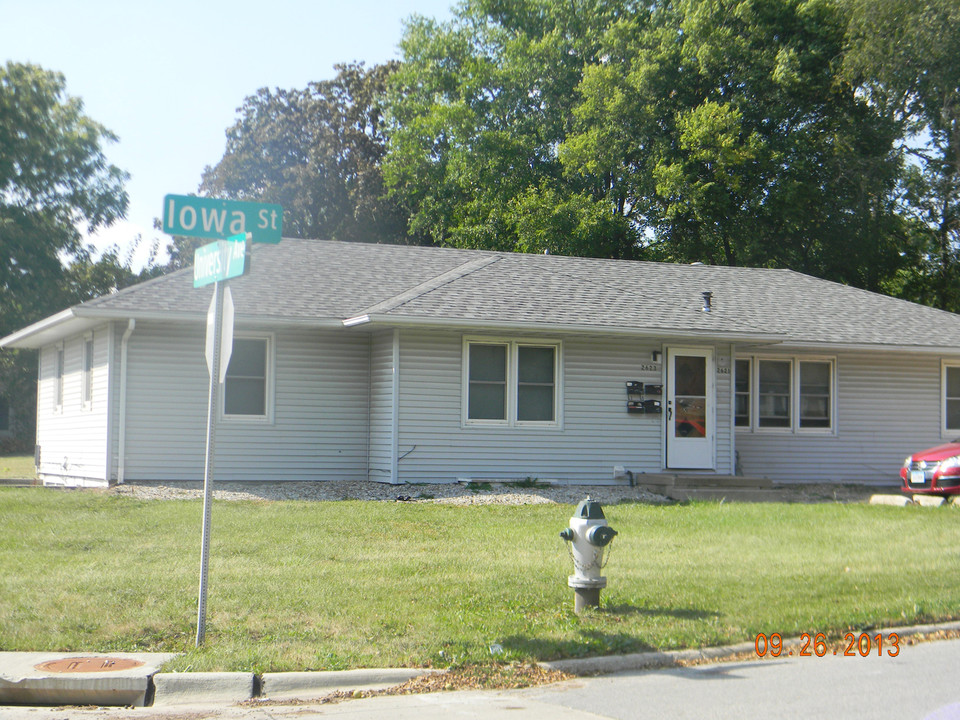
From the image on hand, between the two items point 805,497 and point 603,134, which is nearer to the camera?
point 805,497

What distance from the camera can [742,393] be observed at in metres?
21.0

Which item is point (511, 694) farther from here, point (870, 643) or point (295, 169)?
point (295, 169)

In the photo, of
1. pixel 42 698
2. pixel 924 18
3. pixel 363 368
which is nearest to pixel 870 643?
pixel 42 698

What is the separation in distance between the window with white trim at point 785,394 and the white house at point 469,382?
35mm

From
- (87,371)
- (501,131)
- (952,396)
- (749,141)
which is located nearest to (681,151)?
(749,141)

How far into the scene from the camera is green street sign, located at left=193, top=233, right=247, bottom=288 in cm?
763

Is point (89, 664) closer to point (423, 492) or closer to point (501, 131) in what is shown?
point (423, 492)

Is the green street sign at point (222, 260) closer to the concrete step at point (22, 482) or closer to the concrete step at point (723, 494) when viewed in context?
the concrete step at point (723, 494)

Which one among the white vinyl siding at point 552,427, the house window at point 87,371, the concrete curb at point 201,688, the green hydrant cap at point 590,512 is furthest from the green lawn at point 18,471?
the green hydrant cap at point 590,512

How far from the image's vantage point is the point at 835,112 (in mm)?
34344

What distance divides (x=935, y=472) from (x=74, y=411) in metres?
15.6

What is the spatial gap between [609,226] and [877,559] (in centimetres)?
2447

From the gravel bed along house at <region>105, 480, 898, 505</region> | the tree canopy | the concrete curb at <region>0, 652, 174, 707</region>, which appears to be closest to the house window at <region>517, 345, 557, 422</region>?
the gravel bed along house at <region>105, 480, 898, 505</region>
